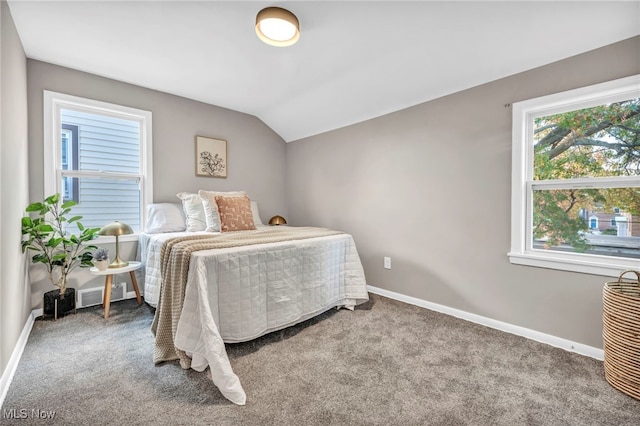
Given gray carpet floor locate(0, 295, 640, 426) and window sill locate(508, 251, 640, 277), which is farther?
window sill locate(508, 251, 640, 277)

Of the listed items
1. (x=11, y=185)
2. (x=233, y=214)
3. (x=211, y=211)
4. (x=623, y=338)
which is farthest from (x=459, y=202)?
(x=11, y=185)

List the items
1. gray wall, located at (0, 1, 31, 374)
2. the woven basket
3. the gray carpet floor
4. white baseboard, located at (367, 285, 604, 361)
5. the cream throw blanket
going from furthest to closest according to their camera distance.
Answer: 1. white baseboard, located at (367, 285, 604, 361)
2. the cream throw blanket
3. gray wall, located at (0, 1, 31, 374)
4. the woven basket
5. the gray carpet floor

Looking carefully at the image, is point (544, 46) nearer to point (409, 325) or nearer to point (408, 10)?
point (408, 10)

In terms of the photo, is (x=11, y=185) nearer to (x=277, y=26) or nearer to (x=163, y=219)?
(x=163, y=219)

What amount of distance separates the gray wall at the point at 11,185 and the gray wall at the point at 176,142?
0.93ft

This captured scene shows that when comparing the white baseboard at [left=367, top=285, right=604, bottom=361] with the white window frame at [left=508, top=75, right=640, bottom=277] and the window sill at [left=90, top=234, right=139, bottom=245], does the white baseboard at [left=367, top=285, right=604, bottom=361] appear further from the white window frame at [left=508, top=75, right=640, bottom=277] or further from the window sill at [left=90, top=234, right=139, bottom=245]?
the window sill at [left=90, top=234, right=139, bottom=245]

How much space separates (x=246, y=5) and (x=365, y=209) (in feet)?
7.22

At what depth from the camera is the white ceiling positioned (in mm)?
1782

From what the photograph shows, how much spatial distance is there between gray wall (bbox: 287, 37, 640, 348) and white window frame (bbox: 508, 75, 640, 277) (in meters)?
0.05

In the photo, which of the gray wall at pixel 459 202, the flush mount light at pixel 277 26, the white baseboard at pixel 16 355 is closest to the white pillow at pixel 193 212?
the white baseboard at pixel 16 355

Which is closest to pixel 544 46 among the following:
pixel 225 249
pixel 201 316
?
pixel 225 249

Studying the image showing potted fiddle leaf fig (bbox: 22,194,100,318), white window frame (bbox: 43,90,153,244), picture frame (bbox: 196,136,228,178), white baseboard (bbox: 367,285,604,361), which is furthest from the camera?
picture frame (bbox: 196,136,228,178)

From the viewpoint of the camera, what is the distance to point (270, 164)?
416 cm

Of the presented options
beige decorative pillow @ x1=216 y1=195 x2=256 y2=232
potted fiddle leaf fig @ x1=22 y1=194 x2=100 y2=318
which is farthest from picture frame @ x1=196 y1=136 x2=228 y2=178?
potted fiddle leaf fig @ x1=22 y1=194 x2=100 y2=318
